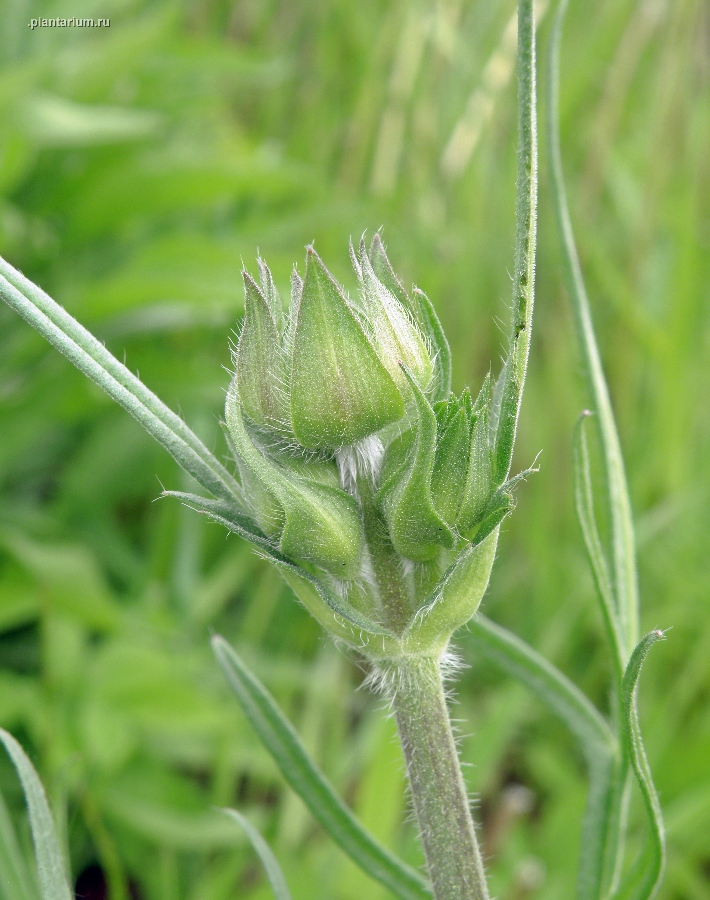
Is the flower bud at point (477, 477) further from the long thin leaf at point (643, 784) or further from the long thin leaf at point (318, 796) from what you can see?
the long thin leaf at point (318, 796)

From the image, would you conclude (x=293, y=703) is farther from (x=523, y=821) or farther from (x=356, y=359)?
(x=356, y=359)

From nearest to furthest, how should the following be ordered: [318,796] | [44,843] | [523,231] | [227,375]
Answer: [523,231] → [44,843] → [318,796] → [227,375]

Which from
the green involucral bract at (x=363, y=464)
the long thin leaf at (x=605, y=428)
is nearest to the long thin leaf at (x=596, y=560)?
the long thin leaf at (x=605, y=428)

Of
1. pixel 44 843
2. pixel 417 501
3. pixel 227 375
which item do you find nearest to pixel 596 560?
pixel 417 501

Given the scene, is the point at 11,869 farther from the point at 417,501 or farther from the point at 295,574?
the point at 417,501

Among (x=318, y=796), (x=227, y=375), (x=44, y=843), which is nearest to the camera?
(x=44, y=843)

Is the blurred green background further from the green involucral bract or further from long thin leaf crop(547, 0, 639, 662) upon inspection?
the green involucral bract
